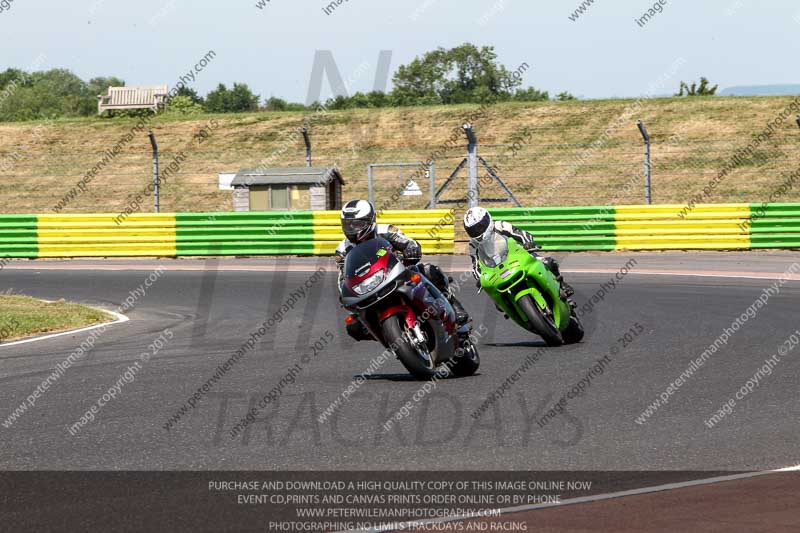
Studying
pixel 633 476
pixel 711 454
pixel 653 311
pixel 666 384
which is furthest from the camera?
pixel 653 311

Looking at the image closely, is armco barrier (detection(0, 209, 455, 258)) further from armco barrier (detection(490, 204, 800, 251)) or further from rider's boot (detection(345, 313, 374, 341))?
rider's boot (detection(345, 313, 374, 341))

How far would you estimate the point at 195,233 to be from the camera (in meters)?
26.8

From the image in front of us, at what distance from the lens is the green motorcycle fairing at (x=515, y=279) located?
38.7 feet

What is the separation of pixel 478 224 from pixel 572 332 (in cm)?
156

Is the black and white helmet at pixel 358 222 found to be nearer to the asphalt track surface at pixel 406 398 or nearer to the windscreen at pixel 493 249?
the asphalt track surface at pixel 406 398

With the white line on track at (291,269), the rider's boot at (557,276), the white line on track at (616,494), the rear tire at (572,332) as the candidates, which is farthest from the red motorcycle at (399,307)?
the white line on track at (291,269)

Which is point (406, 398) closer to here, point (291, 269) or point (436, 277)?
point (436, 277)

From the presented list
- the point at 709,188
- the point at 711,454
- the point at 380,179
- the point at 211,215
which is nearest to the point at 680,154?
the point at 709,188

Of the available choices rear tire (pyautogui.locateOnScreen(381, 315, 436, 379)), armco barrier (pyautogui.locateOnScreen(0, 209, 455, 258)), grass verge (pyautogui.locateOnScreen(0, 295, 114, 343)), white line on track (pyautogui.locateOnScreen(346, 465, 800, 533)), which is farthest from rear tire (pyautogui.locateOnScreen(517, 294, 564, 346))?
armco barrier (pyautogui.locateOnScreen(0, 209, 455, 258))

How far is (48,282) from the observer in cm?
2178

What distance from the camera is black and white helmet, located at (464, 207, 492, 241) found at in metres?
11.9

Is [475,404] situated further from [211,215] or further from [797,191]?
[797,191]

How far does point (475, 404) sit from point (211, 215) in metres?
18.5

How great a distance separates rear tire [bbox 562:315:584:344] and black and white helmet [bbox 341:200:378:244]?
312 cm
